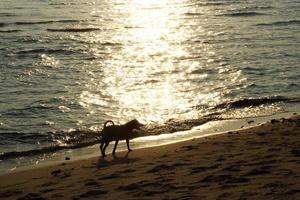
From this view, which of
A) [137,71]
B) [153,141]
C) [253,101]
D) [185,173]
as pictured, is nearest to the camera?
[185,173]

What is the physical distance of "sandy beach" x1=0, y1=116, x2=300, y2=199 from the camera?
8.95m

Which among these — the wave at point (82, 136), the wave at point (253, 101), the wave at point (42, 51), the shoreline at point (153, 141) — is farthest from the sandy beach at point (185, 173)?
the wave at point (42, 51)

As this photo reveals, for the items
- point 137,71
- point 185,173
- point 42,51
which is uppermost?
point 42,51

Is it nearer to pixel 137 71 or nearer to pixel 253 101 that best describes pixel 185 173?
pixel 253 101

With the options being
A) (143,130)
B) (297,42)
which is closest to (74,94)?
(143,130)

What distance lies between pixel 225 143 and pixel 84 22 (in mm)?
32797

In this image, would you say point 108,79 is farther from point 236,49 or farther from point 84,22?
point 84,22

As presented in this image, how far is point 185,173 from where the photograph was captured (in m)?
10.1

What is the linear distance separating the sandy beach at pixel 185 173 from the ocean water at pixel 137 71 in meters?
2.87

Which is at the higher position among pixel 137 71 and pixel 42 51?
pixel 42 51

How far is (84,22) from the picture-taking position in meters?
44.1

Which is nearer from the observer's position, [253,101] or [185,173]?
[185,173]

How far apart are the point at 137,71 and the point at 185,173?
14544 mm

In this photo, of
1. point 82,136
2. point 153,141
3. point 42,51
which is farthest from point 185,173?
point 42,51
